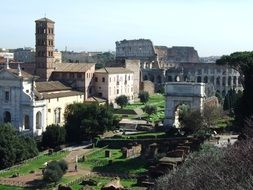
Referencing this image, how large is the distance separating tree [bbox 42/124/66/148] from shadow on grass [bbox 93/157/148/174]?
29.2 feet

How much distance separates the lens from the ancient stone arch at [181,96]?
5562 centimetres

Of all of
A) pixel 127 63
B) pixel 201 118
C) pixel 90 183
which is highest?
pixel 127 63

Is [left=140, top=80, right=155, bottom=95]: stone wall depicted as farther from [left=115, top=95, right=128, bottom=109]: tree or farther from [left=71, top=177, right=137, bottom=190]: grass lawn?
[left=71, top=177, right=137, bottom=190]: grass lawn

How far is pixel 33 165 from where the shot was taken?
141ft

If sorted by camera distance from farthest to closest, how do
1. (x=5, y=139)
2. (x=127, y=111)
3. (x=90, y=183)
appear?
(x=127, y=111) → (x=5, y=139) → (x=90, y=183)

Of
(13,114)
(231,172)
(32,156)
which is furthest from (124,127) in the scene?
(231,172)

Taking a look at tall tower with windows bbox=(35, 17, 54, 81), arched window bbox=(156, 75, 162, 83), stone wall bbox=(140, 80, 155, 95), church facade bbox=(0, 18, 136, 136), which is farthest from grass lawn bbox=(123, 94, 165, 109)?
arched window bbox=(156, 75, 162, 83)

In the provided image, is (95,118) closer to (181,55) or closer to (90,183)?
(90,183)

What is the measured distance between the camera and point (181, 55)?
177875 mm

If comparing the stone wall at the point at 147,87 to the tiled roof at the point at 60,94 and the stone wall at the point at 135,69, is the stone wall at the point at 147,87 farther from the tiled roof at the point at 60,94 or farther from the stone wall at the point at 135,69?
the tiled roof at the point at 60,94

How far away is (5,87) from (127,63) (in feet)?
106

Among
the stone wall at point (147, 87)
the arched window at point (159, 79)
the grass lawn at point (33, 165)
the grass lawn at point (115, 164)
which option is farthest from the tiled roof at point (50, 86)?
the arched window at point (159, 79)

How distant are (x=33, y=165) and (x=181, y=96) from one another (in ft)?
63.2

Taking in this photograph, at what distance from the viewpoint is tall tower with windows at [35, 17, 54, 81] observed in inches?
2694
